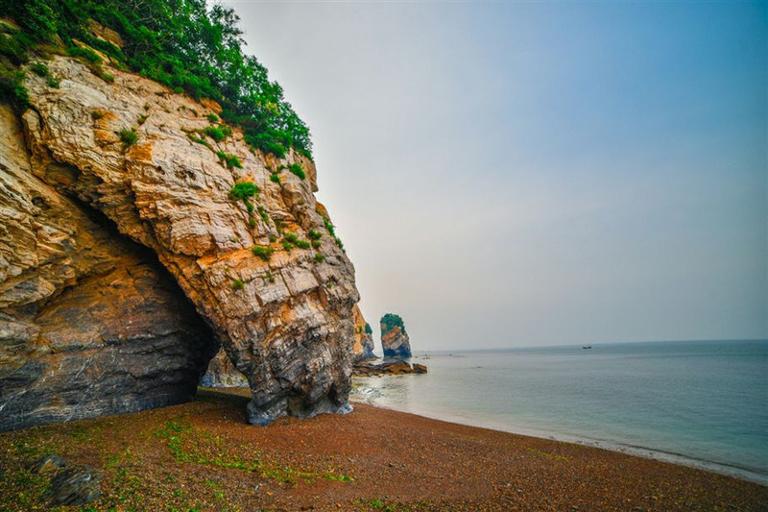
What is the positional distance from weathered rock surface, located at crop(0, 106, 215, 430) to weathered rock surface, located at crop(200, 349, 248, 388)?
48.8 feet

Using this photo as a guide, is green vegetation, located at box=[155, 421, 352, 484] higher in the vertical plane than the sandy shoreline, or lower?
higher

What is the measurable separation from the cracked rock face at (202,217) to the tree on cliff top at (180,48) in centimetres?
108

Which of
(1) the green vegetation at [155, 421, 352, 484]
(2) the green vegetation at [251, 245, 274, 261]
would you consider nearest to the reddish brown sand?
(1) the green vegetation at [155, 421, 352, 484]

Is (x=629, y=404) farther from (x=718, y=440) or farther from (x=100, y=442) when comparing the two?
(x=100, y=442)

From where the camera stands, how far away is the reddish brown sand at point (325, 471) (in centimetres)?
794

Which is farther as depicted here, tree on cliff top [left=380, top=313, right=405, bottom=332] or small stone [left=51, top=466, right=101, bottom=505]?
tree on cliff top [left=380, top=313, right=405, bottom=332]

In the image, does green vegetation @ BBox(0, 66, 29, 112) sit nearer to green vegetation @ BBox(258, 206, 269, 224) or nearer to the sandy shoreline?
green vegetation @ BBox(258, 206, 269, 224)

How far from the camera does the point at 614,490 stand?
443 inches

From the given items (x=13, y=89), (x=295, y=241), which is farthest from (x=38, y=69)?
(x=295, y=241)

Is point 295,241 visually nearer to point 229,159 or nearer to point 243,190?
point 243,190

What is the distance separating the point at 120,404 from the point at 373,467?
12052 millimetres

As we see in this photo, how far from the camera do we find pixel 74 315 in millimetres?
13023

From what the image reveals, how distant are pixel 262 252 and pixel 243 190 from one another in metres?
3.92

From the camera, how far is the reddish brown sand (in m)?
7.94
